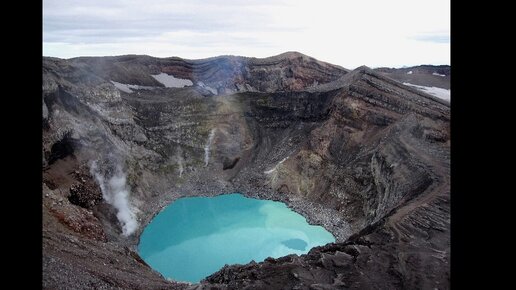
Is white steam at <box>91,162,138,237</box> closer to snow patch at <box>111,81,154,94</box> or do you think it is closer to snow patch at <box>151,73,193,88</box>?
snow patch at <box>111,81,154,94</box>

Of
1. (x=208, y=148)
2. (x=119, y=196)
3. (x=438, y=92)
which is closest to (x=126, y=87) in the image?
(x=208, y=148)

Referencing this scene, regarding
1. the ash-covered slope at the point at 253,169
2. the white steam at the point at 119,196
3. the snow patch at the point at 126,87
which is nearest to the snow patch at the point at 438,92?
the ash-covered slope at the point at 253,169

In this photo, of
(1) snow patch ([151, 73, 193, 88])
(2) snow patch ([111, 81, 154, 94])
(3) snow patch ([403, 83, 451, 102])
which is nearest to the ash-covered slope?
(2) snow patch ([111, 81, 154, 94])

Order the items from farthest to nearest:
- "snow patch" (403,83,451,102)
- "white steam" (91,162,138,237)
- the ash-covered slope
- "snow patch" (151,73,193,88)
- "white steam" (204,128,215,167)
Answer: "snow patch" (151,73,193,88), "white steam" (204,128,215,167), "snow patch" (403,83,451,102), "white steam" (91,162,138,237), the ash-covered slope

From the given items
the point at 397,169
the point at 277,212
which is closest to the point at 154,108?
the point at 277,212

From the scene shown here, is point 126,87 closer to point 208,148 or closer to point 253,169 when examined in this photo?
point 208,148

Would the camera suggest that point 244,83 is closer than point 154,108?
No
